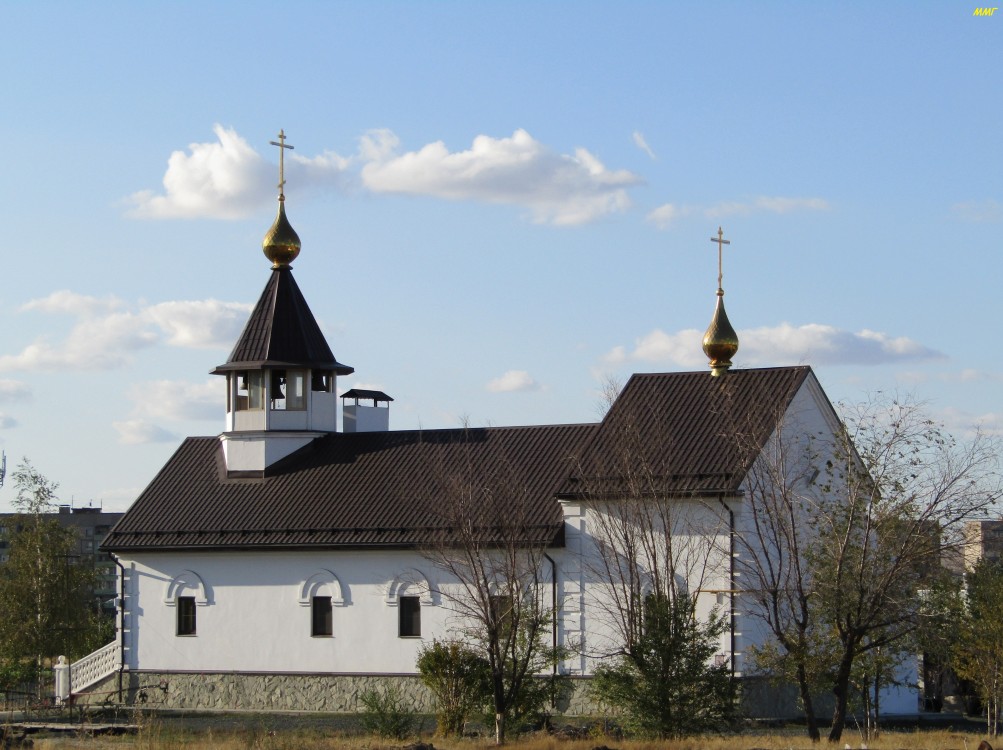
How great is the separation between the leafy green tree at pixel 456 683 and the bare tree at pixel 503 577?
259 mm

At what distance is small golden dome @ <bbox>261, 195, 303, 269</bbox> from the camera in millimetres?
41781

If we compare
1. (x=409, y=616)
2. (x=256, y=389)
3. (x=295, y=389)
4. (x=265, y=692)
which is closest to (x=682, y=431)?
(x=409, y=616)

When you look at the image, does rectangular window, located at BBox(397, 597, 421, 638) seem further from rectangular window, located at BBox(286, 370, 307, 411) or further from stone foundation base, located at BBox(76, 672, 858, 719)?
rectangular window, located at BBox(286, 370, 307, 411)

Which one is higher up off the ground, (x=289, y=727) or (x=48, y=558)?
(x=48, y=558)

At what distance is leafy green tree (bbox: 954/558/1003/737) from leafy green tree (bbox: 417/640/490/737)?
934cm

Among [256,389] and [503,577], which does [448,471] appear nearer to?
[503,577]

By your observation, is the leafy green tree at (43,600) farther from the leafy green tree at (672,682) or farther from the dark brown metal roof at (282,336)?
the leafy green tree at (672,682)

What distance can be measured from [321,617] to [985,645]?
14596 mm

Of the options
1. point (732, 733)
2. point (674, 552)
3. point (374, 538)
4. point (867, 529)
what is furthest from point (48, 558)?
point (867, 529)

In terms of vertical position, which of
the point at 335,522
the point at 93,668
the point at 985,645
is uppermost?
the point at 335,522

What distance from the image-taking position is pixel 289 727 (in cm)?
3095

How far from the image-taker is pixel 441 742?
85.0 feet

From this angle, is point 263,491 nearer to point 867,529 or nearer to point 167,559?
point 167,559

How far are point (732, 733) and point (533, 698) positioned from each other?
3508 millimetres
